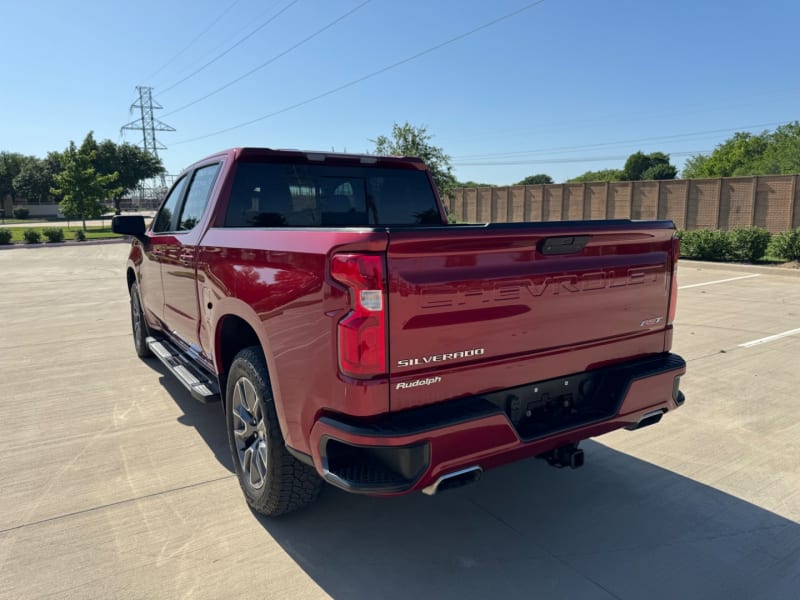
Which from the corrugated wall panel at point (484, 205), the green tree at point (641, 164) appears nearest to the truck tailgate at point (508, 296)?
the corrugated wall panel at point (484, 205)

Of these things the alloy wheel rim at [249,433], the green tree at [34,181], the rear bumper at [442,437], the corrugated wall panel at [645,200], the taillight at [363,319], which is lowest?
the alloy wheel rim at [249,433]

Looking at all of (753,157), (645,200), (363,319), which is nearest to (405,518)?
(363,319)

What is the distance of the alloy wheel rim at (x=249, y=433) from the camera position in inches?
123

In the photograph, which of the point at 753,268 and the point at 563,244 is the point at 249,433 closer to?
the point at 563,244

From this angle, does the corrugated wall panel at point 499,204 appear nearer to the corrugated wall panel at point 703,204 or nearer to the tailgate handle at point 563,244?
the corrugated wall panel at point 703,204

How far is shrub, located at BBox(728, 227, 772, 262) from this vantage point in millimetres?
16172

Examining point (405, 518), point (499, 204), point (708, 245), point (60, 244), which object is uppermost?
point (499, 204)

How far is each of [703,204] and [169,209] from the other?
116 feet

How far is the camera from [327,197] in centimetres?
421

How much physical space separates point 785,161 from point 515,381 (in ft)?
191

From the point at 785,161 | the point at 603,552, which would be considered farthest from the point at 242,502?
the point at 785,161

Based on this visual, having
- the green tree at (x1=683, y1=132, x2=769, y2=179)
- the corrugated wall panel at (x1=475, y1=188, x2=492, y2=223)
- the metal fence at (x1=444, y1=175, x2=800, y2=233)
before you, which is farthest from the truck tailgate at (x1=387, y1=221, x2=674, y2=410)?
the green tree at (x1=683, y1=132, x2=769, y2=179)

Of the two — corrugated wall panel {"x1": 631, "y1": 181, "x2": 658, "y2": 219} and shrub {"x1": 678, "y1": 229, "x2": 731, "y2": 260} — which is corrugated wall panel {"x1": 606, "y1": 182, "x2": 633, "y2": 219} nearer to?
corrugated wall panel {"x1": 631, "y1": 181, "x2": 658, "y2": 219}

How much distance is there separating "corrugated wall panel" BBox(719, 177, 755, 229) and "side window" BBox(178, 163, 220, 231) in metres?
33.8
